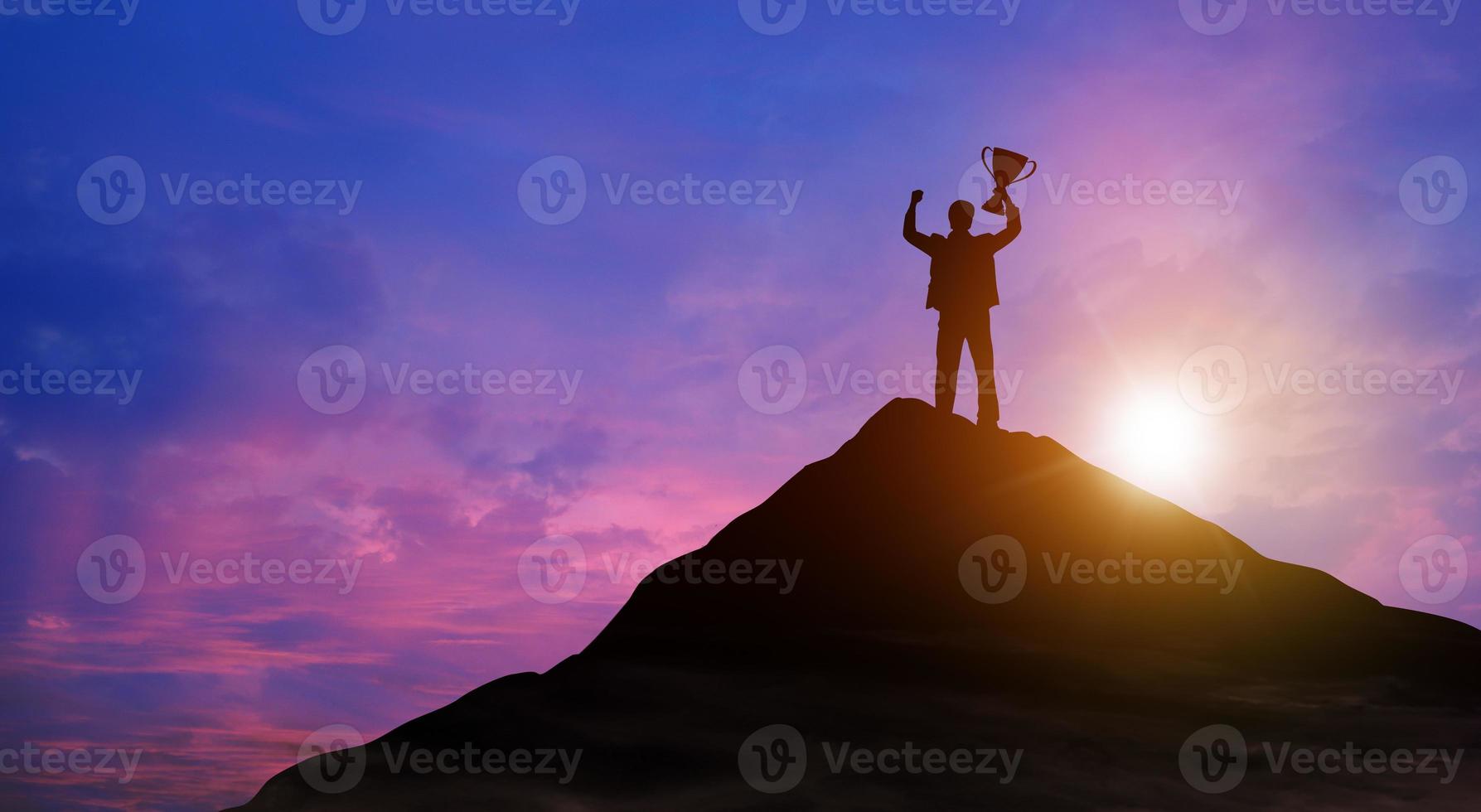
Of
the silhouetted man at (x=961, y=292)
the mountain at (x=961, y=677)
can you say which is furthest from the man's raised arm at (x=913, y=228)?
the mountain at (x=961, y=677)

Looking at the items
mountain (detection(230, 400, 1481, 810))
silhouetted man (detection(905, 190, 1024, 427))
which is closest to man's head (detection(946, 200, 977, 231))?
silhouetted man (detection(905, 190, 1024, 427))

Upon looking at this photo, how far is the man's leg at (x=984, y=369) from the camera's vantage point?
18562 mm

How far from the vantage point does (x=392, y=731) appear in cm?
1356

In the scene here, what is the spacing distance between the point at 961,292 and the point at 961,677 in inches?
255

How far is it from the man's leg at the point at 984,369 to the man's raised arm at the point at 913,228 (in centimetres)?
151

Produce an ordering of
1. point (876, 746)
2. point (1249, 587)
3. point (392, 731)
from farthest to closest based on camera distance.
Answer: point (1249, 587) < point (392, 731) < point (876, 746)

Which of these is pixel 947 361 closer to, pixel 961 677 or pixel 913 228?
pixel 913 228

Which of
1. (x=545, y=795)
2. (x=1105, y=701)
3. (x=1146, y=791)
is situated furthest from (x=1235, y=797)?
(x=545, y=795)

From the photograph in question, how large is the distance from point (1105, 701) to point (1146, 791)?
2418 mm

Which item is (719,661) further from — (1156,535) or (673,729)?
(1156,535)

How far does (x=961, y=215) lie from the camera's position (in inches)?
728

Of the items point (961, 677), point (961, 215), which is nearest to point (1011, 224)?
point (961, 215)

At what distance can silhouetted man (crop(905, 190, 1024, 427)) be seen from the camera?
18469mm

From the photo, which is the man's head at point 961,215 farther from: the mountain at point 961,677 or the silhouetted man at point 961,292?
the mountain at point 961,677
